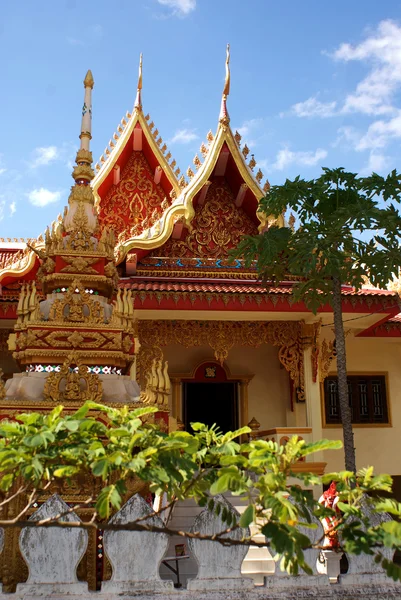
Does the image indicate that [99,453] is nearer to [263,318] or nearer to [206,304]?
[206,304]

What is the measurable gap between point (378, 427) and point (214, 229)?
15.4 ft

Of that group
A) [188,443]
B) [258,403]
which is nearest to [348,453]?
[188,443]

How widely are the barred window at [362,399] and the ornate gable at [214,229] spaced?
10.5 ft

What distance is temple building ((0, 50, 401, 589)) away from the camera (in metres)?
8.44

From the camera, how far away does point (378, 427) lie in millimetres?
10945

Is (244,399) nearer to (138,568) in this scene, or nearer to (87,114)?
(87,114)

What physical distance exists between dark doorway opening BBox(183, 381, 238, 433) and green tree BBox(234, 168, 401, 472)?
→ 4674 millimetres

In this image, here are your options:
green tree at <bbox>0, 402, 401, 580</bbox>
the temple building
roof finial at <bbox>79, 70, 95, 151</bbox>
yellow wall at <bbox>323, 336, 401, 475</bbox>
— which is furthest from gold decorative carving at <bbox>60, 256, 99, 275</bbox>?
yellow wall at <bbox>323, 336, 401, 475</bbox>

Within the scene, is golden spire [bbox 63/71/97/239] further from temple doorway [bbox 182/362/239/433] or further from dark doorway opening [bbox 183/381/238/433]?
dark doorway opening [bbox 183/381/238/433]

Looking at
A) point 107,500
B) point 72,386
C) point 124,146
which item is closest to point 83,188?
point 72,386

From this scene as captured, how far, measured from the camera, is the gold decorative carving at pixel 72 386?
13.8ft

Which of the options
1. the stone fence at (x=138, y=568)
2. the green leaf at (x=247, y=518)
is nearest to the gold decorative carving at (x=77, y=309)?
the stone fence at (x=138, y=568)

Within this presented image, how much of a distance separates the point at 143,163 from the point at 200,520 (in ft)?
30.1

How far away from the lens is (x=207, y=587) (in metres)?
3.05
